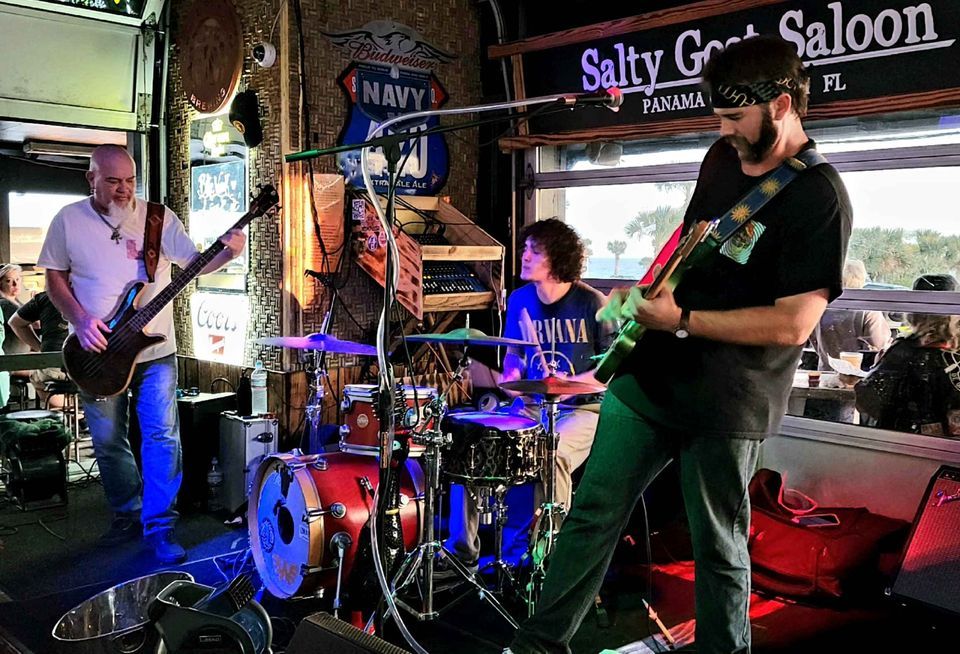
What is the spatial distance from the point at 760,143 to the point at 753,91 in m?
0.14

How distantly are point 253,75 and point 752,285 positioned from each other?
153 inches

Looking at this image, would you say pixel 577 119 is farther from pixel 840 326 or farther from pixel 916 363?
pixel 916 363

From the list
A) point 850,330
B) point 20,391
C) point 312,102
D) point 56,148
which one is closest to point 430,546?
point 850,330

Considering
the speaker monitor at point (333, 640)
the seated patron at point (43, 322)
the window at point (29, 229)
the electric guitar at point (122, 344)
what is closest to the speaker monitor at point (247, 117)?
the electric guitar at point (122, 344)

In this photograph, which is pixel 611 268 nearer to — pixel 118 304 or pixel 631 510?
pixel 118 304

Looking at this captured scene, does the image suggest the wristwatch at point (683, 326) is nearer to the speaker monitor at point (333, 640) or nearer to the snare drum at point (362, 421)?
the speaker monitor at point (333, 640)

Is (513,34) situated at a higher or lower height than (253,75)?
higher

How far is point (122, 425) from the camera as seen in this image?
14.5ft

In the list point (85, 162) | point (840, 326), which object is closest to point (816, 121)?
point (840, 326)

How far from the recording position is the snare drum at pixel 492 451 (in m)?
3.53

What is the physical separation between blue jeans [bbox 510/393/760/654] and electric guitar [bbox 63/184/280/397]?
2457mm

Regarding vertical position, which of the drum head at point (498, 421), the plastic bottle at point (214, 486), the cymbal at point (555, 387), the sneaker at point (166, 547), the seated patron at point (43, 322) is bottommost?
the sneaker at point (166, 547)

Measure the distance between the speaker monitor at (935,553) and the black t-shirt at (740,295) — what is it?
1.61 m

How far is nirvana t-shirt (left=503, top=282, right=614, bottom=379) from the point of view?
4.28 metres
